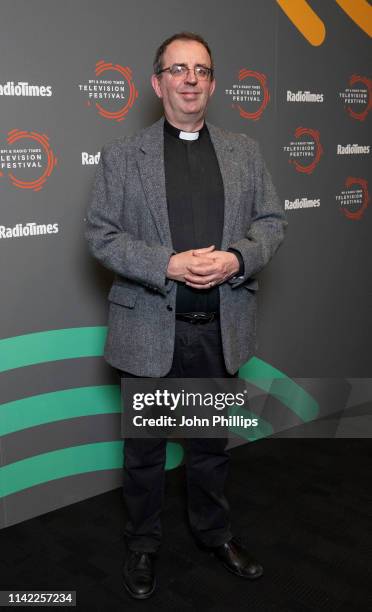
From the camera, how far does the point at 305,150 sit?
332cm


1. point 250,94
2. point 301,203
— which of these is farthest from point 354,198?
point 250,94

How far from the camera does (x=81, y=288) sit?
271 cm

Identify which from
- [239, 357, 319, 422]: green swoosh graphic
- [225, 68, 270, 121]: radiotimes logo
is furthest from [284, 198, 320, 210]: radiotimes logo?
[239, 357, 319, 422]: green swoosh graphic

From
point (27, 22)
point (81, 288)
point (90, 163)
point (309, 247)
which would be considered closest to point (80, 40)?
point (27, 22)

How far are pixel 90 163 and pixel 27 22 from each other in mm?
563

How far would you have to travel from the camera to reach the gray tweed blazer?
2077 millimetres

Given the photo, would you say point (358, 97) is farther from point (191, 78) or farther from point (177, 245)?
point (177, 245)

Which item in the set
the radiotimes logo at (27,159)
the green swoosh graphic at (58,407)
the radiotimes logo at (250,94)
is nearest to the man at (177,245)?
the radiotimes logo at (27,159)

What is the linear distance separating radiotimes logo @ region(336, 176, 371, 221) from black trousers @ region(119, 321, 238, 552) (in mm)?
1675

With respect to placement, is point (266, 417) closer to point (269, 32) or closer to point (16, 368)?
point (16, 368)

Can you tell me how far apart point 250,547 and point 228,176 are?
1404mm

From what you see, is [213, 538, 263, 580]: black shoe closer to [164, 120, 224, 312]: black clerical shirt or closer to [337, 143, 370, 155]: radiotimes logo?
[164, 120, 224, 312]: black clerical shirt

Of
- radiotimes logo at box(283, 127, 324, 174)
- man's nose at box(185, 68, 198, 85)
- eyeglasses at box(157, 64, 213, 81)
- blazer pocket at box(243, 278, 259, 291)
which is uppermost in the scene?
eyeglasses at box(157, 64, 213, 81)

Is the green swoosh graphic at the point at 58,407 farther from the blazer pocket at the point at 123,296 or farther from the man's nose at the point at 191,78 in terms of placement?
the man's nose at the point at 191,78
